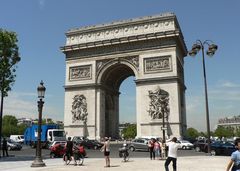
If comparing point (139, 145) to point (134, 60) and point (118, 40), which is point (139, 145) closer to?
point (134, 60)

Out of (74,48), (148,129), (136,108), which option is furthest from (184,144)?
(74,48)

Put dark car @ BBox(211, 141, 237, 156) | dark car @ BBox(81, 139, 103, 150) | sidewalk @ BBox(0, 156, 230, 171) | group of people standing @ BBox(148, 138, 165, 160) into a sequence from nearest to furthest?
1. sidewalk @ BBox(0, 156, 230, 171)
2. group of people standing @ BBox(148, 138, 165, 160)
3. dark car @ BBox(211, 141, 237, 156)
4. dark car @ BBox(81, 139, 103, 150)

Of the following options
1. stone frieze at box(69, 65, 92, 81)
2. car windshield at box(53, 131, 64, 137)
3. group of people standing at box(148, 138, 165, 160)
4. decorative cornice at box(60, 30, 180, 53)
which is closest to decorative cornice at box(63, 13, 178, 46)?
decorative cornice at box(60, 30, 180, 53)

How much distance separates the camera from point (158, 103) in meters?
41.5

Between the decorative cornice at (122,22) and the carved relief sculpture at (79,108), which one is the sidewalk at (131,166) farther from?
the decorative cornice at (122,22)

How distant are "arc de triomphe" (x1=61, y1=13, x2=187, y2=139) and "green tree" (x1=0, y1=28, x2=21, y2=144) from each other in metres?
19.8

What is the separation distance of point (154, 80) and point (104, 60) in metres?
8.70

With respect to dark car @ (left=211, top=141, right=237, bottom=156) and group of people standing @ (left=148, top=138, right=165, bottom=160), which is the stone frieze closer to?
dark car @ (left=211, top=141, right=237, bottom=156)

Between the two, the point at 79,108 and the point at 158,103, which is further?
the point at 79,108

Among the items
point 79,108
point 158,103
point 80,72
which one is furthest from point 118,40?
point 79,108

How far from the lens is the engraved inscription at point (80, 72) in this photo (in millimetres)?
47656

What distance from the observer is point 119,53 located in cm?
4600

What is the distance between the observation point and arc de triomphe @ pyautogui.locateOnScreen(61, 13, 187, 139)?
41.6 metres

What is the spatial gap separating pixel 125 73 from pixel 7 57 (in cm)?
2787
